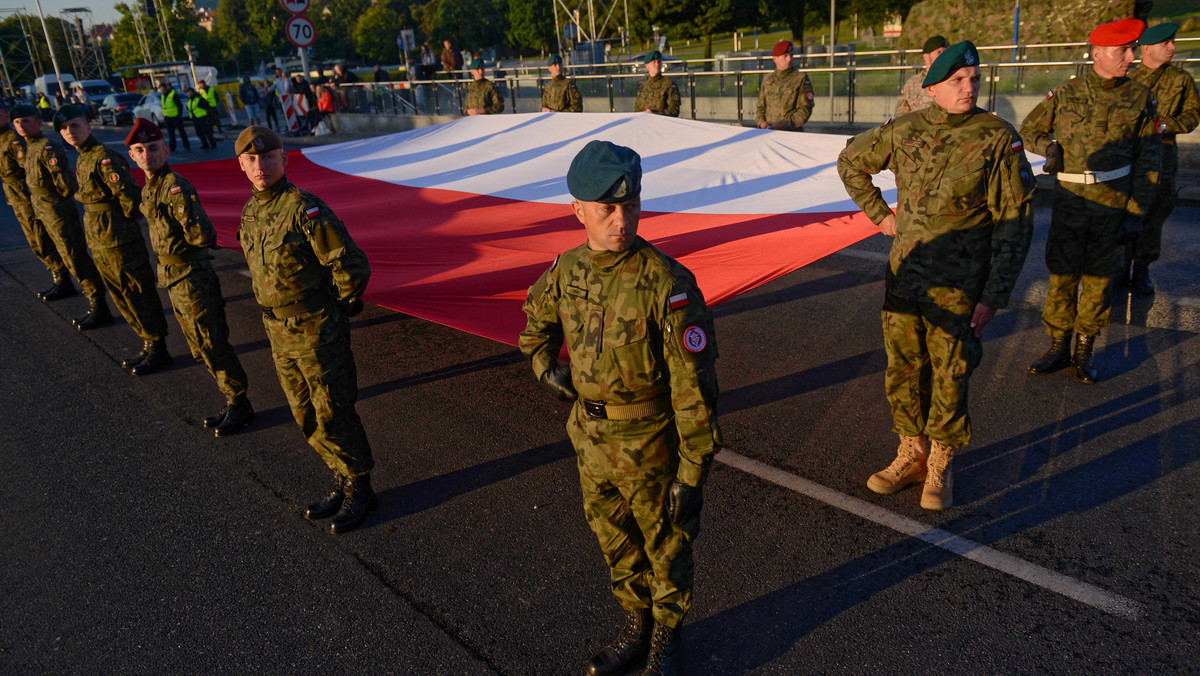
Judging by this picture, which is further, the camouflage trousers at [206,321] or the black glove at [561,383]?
the camouflage trousers at [206,321]

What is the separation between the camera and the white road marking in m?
3.01

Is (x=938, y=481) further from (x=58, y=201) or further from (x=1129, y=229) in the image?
(x=58, y=201)

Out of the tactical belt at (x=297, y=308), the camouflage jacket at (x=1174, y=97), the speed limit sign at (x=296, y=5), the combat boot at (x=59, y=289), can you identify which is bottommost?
the combat boot at (x=59, y=289)

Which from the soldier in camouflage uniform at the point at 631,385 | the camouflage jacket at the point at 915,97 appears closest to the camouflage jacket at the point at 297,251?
the soldier in camouflage uniform at the point at 631,385

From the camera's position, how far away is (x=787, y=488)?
3.99 metres

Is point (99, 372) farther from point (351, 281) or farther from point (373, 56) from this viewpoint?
point (373, 56)

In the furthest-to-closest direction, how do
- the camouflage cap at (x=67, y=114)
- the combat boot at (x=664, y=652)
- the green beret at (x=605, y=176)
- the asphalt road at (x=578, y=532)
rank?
the camouflage cap at (x=67, y=114)
the asphalt road at (x=578, y=532)
the combat boot at (x=664, y=652)
the green beret at (x=605, y=176)

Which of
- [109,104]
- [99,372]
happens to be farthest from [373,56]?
[99,372]

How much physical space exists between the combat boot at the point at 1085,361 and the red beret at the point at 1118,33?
5.80 ft

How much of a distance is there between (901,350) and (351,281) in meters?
2.73

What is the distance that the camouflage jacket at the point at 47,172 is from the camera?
6.80 m


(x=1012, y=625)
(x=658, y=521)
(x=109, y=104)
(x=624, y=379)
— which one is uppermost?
(x=109, y=104)

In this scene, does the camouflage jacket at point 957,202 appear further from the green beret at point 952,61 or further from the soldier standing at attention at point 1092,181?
the soldier standing at attention at point 1092,181

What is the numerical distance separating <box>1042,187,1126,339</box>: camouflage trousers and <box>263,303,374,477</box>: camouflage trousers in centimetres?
440
